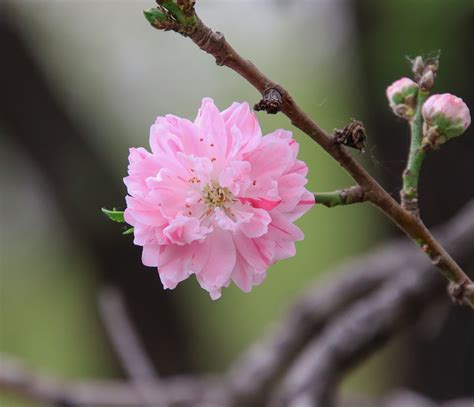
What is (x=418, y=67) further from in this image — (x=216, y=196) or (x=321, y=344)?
(x=321, y=344)

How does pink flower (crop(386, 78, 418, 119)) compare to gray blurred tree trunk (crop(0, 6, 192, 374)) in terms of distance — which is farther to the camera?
gray blurred tree trunk (crop(0, 6, 192, 374))

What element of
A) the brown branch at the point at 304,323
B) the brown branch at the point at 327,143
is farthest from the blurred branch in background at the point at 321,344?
the brown branch at the point at 327,143

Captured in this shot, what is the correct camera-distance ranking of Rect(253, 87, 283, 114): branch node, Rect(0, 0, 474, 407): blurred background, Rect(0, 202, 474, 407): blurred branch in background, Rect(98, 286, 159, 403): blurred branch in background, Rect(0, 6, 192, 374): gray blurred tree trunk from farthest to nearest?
Rect(0, 6, 192, 374): gray blurred tree trunk → Rect(0, 0, 474, 407): blurred background → Rect(98, 286, 159, 403): blurred branch in background → Rect(0, 202, 474, 407): blurred branch in background → Rect(253, 87, 283, 114): branch node

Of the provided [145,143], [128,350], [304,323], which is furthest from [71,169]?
[304,323]

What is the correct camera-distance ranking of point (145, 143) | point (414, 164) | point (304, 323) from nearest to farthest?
point (414, 164) → point (304, 323) → point (145, 143)

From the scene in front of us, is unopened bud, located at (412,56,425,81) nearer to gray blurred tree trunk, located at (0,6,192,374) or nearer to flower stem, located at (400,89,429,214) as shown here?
flower stem, located at (400,89,429,214)

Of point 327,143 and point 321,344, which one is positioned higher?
point 327,143

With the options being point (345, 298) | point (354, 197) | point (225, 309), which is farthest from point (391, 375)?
point (354, 197)

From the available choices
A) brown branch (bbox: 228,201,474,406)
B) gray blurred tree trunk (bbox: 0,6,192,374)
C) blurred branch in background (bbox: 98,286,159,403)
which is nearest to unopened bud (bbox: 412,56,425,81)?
brown branch (bbox: 228,201,474,406)
